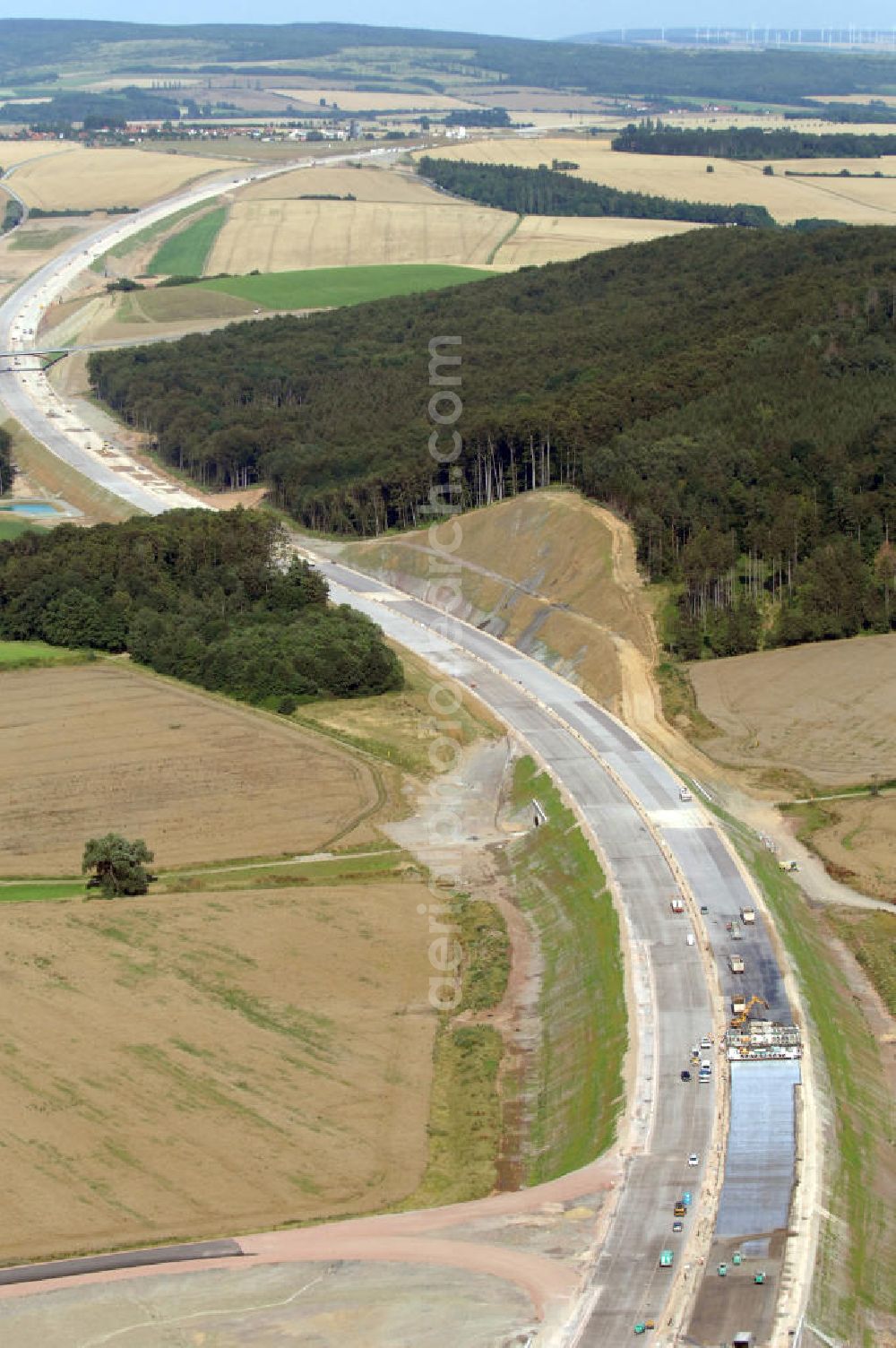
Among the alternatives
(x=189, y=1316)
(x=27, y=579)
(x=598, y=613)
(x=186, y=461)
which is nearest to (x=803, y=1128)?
(x=189, y=1316)

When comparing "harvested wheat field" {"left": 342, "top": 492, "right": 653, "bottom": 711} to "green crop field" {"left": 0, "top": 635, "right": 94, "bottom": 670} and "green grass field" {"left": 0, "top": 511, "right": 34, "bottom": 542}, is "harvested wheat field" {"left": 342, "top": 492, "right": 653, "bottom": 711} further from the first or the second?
"green crop field" {"left": 0, "top": 635, "right": 94, "bottom": 670}

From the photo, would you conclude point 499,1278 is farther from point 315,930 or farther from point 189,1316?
point 315,930

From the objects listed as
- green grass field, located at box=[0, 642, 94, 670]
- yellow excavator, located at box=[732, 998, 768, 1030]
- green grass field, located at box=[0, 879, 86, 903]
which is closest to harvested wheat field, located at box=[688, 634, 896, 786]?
yellow excavator, located at box=[732, 998, 768, 1030]

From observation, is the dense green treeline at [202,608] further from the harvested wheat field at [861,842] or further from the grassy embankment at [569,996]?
the harvested wheat field at [861,842]

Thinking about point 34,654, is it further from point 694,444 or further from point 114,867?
point 694,444

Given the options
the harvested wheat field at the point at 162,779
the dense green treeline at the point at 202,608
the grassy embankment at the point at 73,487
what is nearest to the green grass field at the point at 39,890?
the harvested wheat field at the point at 162,779
